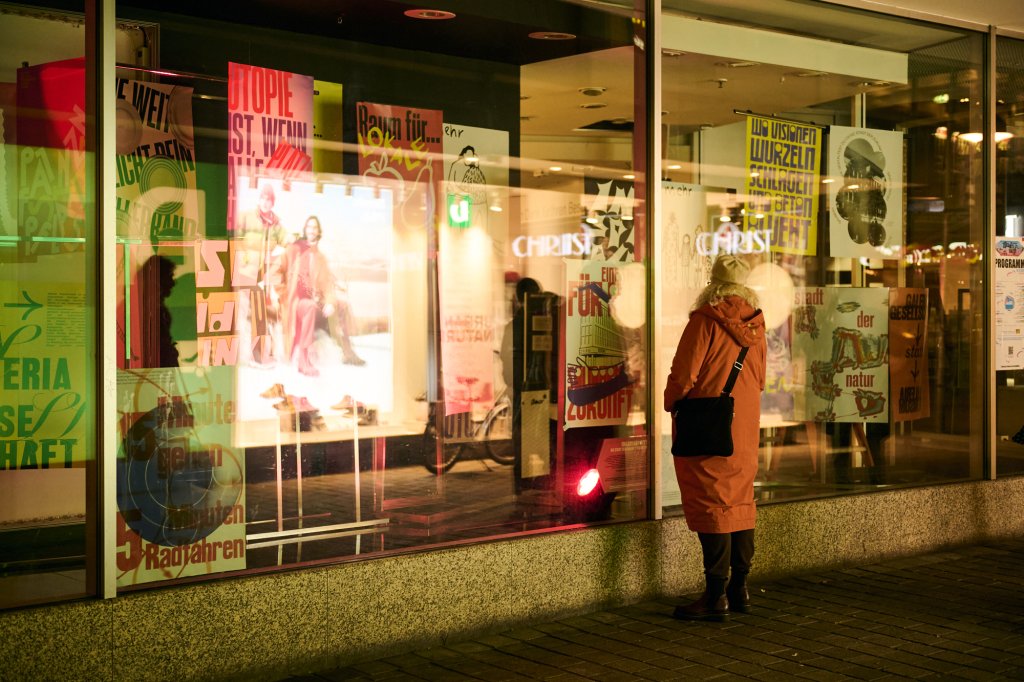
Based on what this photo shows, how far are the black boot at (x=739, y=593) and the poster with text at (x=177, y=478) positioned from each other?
101 inches

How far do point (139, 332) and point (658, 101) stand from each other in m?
3.23

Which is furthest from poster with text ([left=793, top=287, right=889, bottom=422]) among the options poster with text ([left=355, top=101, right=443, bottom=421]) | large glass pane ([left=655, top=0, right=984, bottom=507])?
poster with text ([left=355, top=101, right=443, bottom=421])

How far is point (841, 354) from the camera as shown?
8.05 metres

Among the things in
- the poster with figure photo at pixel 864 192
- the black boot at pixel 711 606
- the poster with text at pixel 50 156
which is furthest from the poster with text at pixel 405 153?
the poster with figure photo at pixel 864 192

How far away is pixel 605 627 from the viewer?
604cm

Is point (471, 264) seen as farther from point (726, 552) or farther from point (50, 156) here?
point (50, 156)

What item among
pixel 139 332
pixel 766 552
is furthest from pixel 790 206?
pixel 139 332

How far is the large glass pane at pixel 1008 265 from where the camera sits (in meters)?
8.52

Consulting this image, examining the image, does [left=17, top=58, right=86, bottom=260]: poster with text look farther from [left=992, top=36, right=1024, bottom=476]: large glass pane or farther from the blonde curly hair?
[left=992, top=36, right=1024, bottom=476]: large glass pane

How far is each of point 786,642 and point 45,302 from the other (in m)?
3.81

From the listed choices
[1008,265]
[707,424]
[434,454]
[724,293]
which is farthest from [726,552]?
[1008,265]

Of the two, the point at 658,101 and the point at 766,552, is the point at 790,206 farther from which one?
the point at 766,552

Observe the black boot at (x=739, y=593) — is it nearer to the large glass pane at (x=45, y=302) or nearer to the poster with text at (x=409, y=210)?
the poster with text at (x=409, y=210)

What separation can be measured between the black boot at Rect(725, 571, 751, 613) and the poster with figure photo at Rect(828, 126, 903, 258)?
8.95ft
